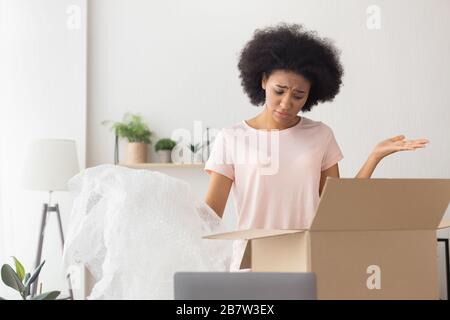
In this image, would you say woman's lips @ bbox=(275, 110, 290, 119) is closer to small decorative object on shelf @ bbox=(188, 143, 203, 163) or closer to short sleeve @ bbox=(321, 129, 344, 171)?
short sleeve @ bbox=(321, 129, 344, 171)

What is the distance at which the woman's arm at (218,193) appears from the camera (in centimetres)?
192

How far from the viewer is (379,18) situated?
4398mm

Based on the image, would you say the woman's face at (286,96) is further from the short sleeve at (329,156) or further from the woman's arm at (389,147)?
the woman's arm at (389,147)

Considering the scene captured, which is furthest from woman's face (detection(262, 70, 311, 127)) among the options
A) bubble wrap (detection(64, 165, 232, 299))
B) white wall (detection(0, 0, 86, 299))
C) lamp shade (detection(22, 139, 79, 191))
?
white wall (detection(0, 0, 86, 299))

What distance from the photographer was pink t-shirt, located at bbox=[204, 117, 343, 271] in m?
1.85

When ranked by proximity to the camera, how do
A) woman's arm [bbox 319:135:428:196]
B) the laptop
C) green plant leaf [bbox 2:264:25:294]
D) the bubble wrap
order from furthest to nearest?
1. green plant leaf [bbox 2:264:25:294]
2. woman's arm [bbox 319:135:428:196]
3. the bubble wrap
4. the laptop

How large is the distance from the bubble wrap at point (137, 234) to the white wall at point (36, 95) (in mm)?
2906

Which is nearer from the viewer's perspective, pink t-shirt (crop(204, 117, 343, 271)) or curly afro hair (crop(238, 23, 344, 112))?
pink t-shirt (crop(204, 117, 343, 271))

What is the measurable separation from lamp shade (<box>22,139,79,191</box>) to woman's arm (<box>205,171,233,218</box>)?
Answer: 218cm

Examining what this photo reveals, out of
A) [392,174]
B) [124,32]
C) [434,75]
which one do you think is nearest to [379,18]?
[434,75]

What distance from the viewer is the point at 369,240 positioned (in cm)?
136

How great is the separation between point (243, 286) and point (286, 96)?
942 mm

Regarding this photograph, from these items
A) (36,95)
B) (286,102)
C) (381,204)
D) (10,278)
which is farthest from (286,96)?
(36,95)

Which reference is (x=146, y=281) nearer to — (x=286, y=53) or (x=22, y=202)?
(x=286, y=53)
